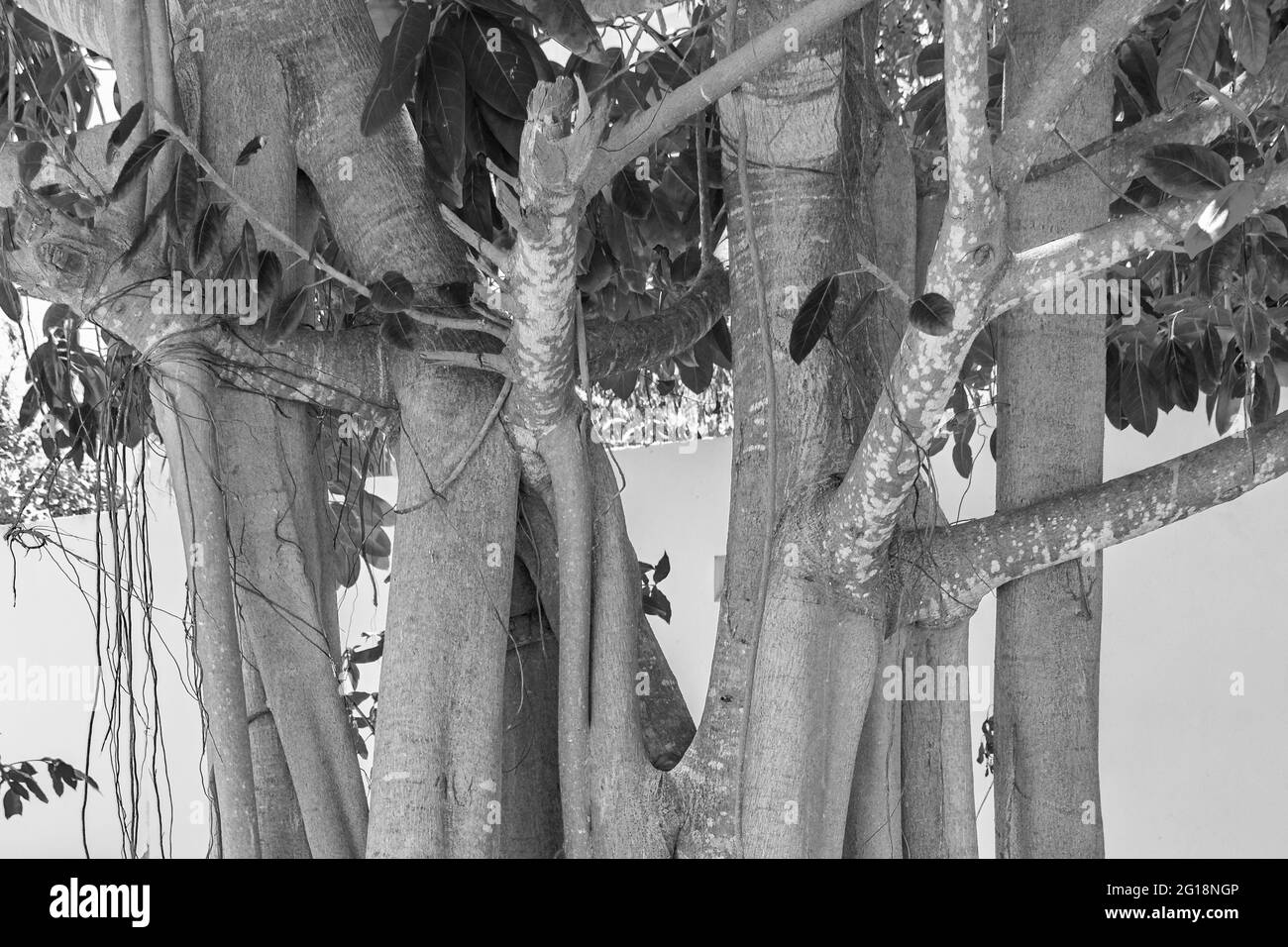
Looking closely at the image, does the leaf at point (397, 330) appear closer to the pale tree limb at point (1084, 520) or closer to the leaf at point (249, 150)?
the leaf at point (249, 150)

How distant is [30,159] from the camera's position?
4.99 feet

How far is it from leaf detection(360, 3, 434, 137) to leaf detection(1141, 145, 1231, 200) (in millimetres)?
856

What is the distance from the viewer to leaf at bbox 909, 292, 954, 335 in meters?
1.21

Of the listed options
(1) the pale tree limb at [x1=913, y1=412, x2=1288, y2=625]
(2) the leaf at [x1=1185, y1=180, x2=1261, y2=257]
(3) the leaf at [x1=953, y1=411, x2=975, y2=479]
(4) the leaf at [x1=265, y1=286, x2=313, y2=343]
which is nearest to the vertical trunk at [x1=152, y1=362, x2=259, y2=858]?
(4) the leaf at [x1=265, y1=286, x2=313, y2=343]

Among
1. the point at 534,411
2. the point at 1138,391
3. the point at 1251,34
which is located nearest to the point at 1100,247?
the point at 1251,34

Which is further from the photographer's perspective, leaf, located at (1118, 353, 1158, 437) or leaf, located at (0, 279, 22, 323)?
leaf, located at (1118, 353, 1158, 437)

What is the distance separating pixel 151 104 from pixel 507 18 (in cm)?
46

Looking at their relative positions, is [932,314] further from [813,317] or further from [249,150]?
[249,150]

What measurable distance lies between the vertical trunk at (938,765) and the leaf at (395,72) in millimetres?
1009

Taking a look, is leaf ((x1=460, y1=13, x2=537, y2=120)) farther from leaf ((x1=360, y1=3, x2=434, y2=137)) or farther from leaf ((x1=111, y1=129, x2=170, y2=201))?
leaf ((x1=111, y1=129, x2=170, y2=201))

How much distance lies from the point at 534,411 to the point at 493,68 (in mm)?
437

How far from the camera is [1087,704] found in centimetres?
170
